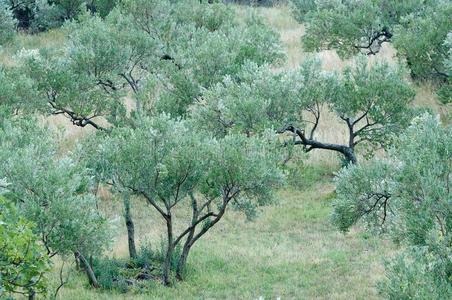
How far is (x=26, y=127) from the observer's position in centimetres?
1988

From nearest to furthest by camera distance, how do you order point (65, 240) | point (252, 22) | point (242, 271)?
point (65, 240) → point (242, 271) → point (252, 22)

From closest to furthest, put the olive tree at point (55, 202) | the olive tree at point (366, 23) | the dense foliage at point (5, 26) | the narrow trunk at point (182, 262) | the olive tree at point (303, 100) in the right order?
the olive tree at point (55, 202)
the narrow trunk at point (182, 262)
the olive tree at point (303, 100)
the olive tree at point (366, 23)
the dense foliage at point (5, 26)

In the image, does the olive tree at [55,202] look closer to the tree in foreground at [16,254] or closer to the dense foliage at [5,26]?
the tree in foreground at [16,254]

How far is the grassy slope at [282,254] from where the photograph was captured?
1947 centimetres

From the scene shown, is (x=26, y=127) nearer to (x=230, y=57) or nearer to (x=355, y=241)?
(x=230, y=57)

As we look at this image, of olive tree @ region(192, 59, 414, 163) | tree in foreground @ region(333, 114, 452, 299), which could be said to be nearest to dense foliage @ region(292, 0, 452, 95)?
olive tree @ region(192, 59, 414, 163)

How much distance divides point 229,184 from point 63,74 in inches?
343

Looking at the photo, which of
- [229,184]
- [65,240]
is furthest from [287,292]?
[65,240]

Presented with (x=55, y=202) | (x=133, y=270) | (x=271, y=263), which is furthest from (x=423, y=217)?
(x=133, y=270)

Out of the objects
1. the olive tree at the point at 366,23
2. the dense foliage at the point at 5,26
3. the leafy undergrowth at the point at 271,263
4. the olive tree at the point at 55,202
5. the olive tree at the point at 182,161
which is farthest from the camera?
the dense foliage at the point at 5,26

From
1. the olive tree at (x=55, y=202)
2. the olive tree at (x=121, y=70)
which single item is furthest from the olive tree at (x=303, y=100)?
the olive tree at (x=55, y=202)

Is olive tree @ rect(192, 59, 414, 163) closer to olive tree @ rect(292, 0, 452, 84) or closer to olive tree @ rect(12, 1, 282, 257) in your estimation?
olive tree @ rect(12, 1, 282, 257)

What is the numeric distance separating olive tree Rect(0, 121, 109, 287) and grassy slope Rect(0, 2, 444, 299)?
0.80 m

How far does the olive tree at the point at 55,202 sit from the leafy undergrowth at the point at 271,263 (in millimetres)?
3229
